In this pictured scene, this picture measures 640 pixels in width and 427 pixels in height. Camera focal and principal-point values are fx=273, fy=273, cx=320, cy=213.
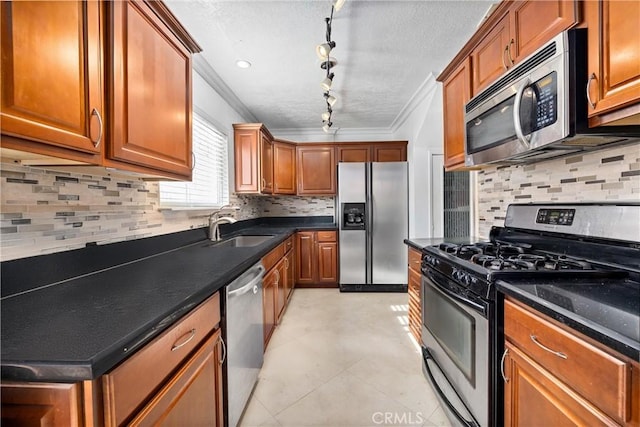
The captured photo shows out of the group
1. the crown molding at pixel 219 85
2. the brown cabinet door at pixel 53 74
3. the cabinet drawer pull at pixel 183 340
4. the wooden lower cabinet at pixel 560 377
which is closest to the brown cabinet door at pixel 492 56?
the wooden lower cabinet at pixel 560 377

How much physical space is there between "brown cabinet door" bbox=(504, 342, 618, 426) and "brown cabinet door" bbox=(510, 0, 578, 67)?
4.37 ft

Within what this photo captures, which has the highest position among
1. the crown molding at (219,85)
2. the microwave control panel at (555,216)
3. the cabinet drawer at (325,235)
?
the crown molding at (219,85)

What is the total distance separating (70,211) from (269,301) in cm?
146

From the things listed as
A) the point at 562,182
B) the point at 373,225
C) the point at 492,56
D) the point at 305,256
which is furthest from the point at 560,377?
the point at 305,256

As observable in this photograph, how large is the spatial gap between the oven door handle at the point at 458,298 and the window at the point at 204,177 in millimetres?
1844

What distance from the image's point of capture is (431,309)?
174 cm

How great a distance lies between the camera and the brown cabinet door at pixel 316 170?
13.9ft

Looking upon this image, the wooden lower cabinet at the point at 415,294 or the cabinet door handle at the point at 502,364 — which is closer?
the cabinet door handle at the point at 502,364

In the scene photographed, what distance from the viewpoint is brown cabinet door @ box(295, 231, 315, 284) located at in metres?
3.97

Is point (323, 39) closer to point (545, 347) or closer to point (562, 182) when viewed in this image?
point (562, 182)

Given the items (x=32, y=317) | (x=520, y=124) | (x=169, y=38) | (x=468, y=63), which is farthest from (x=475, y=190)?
(x=32, y=317)

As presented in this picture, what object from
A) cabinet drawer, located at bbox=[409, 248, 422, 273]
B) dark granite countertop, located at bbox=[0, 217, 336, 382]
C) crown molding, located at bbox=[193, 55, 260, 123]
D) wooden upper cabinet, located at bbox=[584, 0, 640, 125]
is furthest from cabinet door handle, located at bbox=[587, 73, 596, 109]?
crown molding, located at bbox=[193, 55, 260, 123]

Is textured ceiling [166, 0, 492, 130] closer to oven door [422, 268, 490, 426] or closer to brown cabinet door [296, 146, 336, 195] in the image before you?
brown cabinet door [296, 146, 336, 195]

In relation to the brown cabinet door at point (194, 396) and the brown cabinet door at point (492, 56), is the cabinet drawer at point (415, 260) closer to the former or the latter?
the brown cabinet door at point (492, 56)
